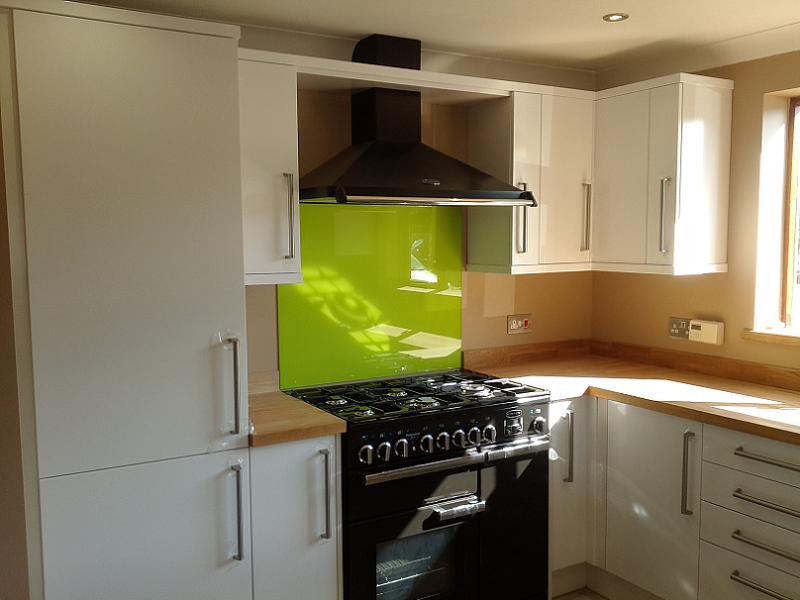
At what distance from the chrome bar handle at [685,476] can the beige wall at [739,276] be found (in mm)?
666

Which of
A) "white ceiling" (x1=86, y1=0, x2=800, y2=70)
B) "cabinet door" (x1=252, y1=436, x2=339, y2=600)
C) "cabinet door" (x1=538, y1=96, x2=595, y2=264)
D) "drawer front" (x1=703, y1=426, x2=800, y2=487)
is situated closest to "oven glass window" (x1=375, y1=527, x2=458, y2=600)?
"cabinet door" (x1=252, y1=436, x2=339, y2=600)

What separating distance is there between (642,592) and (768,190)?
5.65ft

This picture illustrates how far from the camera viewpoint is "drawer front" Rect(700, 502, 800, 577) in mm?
2469

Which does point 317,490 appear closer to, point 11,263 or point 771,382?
point 11,263

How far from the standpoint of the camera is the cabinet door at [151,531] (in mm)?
2180

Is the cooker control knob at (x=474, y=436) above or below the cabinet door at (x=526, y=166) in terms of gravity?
below

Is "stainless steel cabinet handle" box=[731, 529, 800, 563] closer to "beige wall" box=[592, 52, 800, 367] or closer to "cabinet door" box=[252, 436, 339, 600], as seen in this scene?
"beige wall" box=[592, 52, 800, 367]

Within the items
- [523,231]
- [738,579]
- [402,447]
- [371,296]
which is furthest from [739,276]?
[402,447]

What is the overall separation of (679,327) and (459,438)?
136 cm

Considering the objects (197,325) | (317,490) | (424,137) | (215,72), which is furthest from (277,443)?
(424,137)

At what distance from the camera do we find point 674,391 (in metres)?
3.03

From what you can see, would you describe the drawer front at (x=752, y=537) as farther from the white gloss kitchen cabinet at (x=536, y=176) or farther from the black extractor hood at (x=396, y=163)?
the black extractor hood at (x=396, y=163)

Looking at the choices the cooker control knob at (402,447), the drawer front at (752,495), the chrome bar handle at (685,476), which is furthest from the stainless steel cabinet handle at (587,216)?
the cooker control knob at (402,447)

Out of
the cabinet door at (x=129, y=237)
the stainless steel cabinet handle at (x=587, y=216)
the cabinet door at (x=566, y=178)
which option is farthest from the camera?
the stainless steel cabinet handle at (x=587, y=216)
